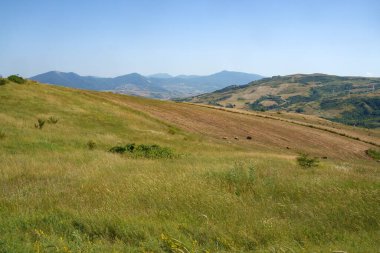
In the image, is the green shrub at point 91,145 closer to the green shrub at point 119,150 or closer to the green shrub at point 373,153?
the green shrub at point 119,150

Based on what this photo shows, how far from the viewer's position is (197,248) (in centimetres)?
614

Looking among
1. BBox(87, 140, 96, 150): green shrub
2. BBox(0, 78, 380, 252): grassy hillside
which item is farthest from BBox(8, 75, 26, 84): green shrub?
BBox(0, 78, 380, 252): grassy hillside

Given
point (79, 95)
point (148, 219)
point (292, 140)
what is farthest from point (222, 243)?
point (79, 95)

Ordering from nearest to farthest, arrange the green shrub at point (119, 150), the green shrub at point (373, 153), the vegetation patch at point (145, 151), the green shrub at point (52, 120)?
the vegetation patch at point (145, 151) < the green shrub at point (119, 150) < the green shrub at point (52, 120) < the green shrub at point (373, 153)

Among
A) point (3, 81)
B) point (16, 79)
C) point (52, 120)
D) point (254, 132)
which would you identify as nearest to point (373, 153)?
point (254, 132)

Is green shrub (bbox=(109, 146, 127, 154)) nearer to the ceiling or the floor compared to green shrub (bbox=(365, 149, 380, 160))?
nearer to the ceiling

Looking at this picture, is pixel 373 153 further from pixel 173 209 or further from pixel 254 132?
pixel 173 209

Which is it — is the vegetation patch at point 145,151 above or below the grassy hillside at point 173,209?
below

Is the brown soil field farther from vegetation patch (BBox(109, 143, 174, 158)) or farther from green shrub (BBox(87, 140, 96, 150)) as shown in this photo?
green shrub (BBox(87, 140, 96, 150))

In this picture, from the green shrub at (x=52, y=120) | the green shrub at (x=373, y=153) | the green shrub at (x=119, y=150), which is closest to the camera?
the green shrub at (x=119, y=150)

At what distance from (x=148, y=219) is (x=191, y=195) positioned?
1.61m

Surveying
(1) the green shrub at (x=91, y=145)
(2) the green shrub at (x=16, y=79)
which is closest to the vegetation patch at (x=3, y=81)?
(2) the green shrub at (x=16, y=79)

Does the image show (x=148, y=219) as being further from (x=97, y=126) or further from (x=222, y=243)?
(x=97, y=126)

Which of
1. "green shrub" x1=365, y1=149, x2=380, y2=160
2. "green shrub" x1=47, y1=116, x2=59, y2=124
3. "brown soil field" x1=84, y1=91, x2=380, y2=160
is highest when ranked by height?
"green shrub" x1=47, y1=116, x2=59, y2=124
